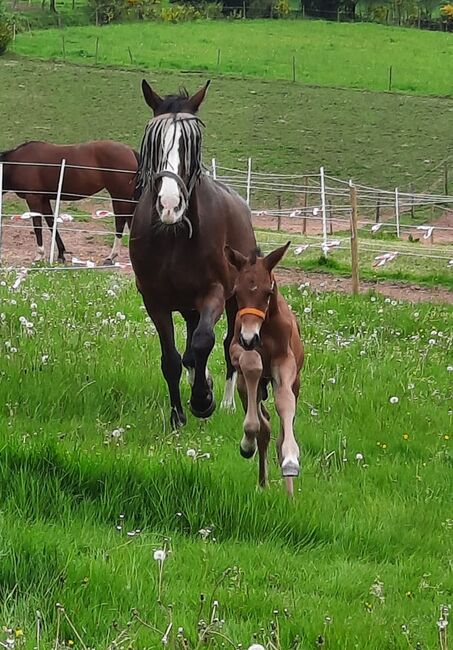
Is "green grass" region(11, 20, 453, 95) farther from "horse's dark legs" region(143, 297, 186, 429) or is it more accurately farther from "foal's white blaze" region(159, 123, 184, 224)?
"foal's white blaze" region(159, 123, 184, 224)

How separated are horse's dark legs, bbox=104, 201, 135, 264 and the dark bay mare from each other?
9.80 metres

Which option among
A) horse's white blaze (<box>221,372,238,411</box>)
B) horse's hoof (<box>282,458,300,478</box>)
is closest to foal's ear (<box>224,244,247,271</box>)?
horse's hoof (<box>282,458,300,478</box>)

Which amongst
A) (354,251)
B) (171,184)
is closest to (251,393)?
(171,184)

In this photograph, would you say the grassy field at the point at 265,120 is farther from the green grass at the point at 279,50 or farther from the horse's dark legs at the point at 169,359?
the horse's dark legs at the point at 169,359

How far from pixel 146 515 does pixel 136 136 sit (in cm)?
2770

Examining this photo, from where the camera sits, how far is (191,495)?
4.72 metres

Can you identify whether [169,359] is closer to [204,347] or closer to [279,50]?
[204,347]

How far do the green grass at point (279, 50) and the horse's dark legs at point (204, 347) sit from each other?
130ft

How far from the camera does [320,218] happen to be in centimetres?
1894

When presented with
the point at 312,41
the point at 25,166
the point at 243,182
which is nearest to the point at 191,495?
the point at 25,166

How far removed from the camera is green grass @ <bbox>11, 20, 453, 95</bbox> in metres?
46.7

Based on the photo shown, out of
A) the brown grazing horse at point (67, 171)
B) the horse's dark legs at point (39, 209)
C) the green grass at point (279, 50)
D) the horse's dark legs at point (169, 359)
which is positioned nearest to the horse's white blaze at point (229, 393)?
the horse's dark legs at point (169, 359)

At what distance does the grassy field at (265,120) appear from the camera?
1178 inches

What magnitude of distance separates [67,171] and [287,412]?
14.0 meters
